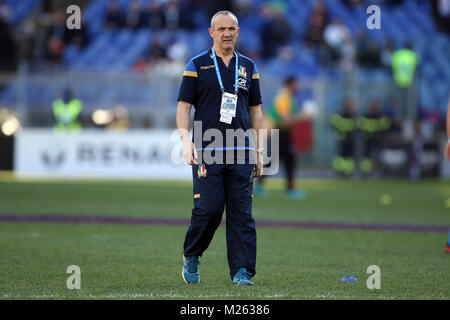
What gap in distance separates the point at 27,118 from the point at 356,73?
10023 millimetres

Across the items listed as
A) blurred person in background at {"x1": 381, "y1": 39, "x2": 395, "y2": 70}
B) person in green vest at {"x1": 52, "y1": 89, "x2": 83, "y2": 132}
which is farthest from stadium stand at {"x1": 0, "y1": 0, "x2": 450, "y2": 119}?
person in green vest at {"x1": 52, "y1": 89, "x2": 83, "y2": 132}

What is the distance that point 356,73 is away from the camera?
82.6ft

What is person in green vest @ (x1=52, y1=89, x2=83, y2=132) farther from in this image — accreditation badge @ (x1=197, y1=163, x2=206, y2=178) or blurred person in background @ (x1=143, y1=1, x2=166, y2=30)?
accreditation badge @ (x1=197, y1=163, x2=206, y2=178)

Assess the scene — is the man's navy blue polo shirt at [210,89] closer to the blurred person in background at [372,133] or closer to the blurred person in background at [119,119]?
the blurred person in background at [119,119]

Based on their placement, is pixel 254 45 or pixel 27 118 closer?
pixel 27 118

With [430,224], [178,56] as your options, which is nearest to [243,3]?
[178,56]

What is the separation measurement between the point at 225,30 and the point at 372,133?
19060mm

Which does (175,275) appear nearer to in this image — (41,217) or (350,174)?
(41,217)

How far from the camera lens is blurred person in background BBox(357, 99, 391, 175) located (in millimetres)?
24953

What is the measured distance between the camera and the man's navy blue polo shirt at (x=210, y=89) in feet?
21.6

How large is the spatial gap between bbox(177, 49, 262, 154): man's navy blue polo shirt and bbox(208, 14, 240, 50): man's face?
0.16 m

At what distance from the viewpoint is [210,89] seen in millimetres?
6598

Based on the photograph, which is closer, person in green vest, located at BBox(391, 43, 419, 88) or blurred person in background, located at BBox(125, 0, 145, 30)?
person in green vest, located at BBox(391, 43, 419, 88)

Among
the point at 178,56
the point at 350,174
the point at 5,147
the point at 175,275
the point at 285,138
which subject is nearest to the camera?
the point at 175,275
